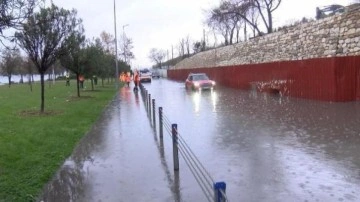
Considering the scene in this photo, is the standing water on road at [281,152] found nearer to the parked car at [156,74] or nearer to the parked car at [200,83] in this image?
the parked car at [200,83]

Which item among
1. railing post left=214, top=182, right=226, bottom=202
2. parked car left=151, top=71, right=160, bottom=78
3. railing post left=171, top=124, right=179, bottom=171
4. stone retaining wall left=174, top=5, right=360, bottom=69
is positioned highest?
stone retaining wall left=174, top=5, right=360, bottom=69

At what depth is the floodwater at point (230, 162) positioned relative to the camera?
6.68 m

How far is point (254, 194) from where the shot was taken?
647cm

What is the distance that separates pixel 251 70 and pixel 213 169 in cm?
2667

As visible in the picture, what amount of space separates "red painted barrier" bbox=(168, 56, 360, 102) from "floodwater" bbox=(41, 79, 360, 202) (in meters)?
5.52

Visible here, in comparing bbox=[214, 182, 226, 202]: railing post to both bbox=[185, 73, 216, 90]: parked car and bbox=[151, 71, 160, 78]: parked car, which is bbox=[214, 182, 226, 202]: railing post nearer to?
bbox=[185, 73, 216, 90]: parked car

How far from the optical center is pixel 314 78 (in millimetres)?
22234

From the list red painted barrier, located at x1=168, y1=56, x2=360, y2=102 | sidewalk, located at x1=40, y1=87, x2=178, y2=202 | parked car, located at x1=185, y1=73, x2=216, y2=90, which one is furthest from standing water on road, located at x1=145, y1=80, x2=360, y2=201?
parked car, located at x1=185, y1=73, x2=216, y2=90

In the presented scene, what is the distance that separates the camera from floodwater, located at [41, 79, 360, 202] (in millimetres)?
6676

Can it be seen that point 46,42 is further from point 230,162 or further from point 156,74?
point 156,74

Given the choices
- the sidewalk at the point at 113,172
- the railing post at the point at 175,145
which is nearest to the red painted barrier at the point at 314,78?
the sidewalk at the point at 113,172

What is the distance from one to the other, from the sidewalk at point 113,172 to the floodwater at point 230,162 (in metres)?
0.01

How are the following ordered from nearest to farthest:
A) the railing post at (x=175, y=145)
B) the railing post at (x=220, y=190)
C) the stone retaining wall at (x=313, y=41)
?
the railing post at (x=220, y=190), the railing post at (x=175, y=145), the stone retaining wall at (x=313, y=41)

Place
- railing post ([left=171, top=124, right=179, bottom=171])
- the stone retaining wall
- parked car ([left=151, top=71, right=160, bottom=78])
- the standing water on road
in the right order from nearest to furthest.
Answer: the standing water on road < railing post ([left=171, top=124, right=179, bottom=171]) < the stone retaining wall < parked car ([left=151, top=71, right=160, bottom=78])
